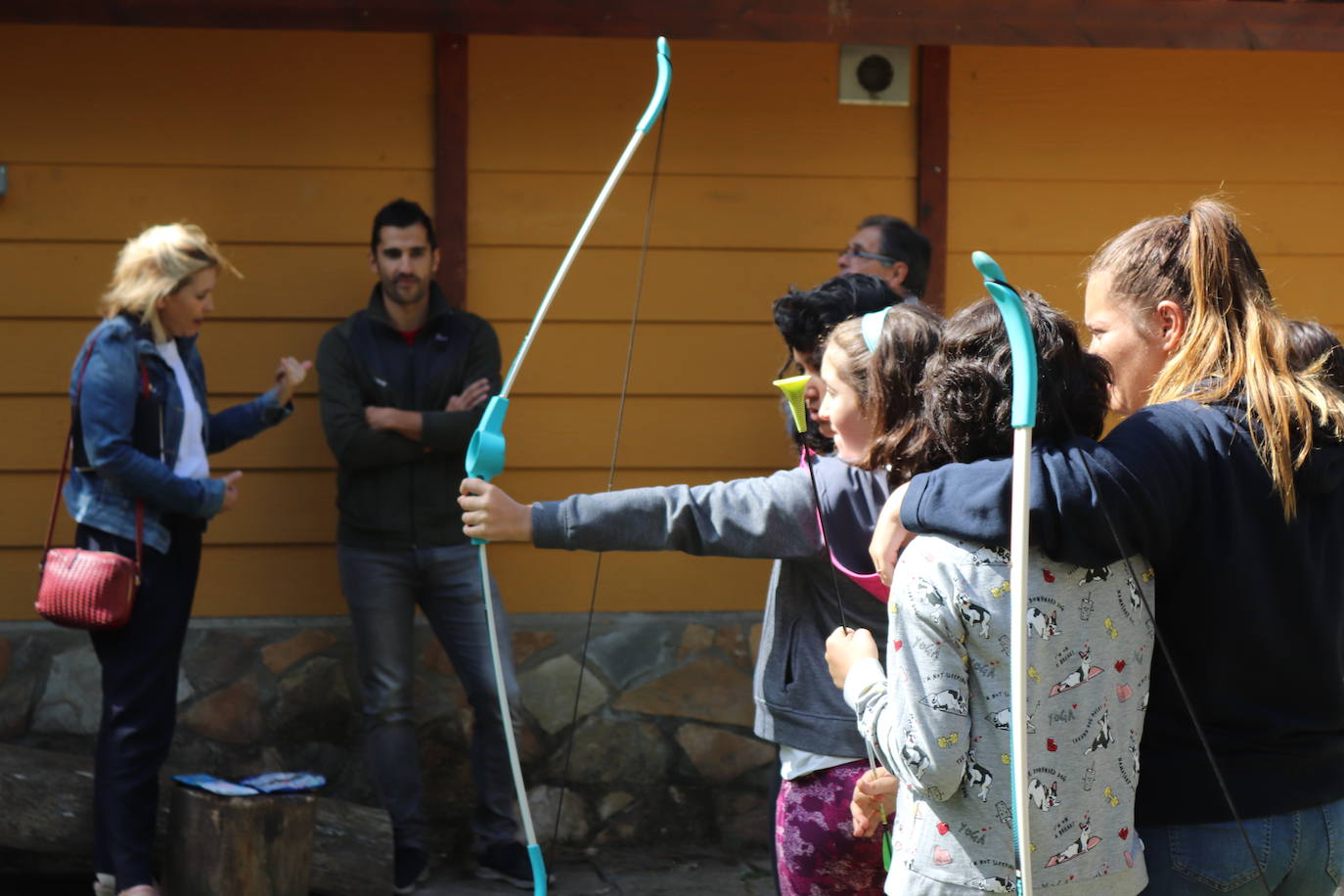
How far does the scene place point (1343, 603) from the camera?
1746mm

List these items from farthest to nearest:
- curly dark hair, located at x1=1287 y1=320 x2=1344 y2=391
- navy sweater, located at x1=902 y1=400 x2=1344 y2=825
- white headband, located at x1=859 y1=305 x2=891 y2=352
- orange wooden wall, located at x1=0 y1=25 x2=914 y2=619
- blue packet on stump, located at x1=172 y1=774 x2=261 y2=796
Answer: orange wooden wall, located at x1=0 y1=25 x2=914 y2=619, blue packet on stump, located at x1=172 y1=774 x2=261 y2=796, white headband, located at x1=859 y1=305 x2=891 y2=352, curly dark hair, located at x1=1287 y1=320 x2=1344 y2=391, navy sweater, located at x1=902 y1=400 x2=1344 y2=825

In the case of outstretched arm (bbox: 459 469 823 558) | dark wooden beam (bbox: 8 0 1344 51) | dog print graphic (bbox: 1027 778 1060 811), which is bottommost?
dog print graphic (bbox: 1027 778 1060 811)

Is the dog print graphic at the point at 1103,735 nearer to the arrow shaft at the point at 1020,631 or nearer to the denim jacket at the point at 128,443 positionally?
the arrow shaft at the point at 1020,631

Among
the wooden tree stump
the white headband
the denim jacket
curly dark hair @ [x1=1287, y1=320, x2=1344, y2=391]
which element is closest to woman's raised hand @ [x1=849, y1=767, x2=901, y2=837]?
the white headband

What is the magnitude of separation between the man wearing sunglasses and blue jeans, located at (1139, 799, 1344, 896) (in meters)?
2.34

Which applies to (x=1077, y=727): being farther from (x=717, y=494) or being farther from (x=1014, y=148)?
(x=1014, y=148)

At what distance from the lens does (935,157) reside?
4426mm

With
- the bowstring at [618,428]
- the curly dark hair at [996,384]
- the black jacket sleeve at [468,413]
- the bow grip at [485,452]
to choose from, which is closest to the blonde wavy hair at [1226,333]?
the curly dark hair at [996,384]

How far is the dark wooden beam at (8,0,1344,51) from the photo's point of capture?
12.6 feet

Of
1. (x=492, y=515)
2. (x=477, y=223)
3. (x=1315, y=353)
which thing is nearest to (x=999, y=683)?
(x=1315, y=353)

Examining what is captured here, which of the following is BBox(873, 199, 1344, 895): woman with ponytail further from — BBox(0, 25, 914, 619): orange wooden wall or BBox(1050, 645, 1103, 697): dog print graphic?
BBox(0, 25, 914, 619): orange wooden wall

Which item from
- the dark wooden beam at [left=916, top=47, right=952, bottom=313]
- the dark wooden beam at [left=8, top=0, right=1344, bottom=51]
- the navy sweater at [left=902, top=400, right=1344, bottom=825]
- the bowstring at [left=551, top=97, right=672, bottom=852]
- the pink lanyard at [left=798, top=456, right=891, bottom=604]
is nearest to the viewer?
the navy sweater at [left=902, top=400, right=1344, bottom=825]

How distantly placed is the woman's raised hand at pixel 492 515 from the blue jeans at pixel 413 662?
1.98m

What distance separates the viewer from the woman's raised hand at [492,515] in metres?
2.13
